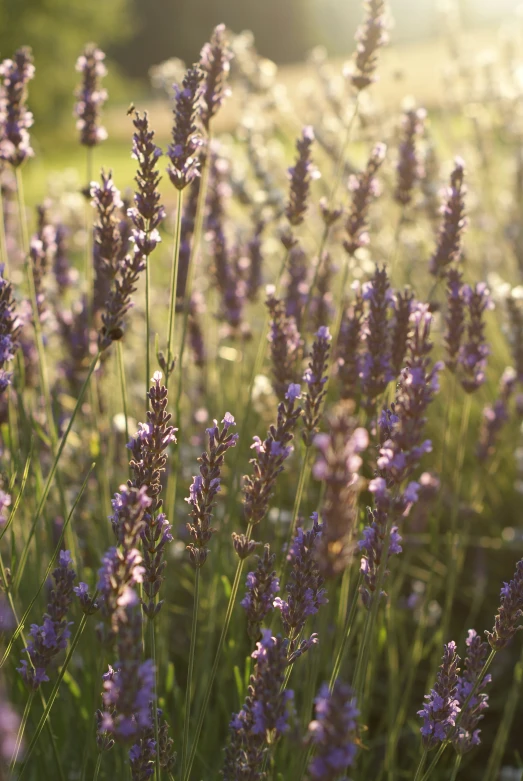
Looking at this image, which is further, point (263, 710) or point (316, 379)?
point (316, 379)

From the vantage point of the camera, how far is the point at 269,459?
1405mm

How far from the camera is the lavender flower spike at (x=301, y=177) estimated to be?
221cm

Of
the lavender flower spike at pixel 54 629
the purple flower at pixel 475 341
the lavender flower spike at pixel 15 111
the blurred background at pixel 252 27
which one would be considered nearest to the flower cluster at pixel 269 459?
the lavender flower spike at pixel 54 629

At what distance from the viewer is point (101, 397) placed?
2951 millimetres

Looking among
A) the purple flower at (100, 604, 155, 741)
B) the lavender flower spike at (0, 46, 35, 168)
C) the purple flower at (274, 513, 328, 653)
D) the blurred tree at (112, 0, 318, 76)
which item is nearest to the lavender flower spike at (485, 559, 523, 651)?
the purple flower at (274, 513, 328, 653)

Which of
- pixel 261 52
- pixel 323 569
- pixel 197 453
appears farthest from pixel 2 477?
pixel 261 52

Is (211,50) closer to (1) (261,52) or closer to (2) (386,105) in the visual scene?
(2) (386,105)

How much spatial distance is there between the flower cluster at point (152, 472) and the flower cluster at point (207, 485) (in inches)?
2.4

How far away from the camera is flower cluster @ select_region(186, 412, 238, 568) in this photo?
1404 mm

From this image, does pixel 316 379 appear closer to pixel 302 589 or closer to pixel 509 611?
pixel 302 589

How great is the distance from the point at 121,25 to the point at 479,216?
1813 centimetres

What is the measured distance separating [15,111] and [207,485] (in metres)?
1.33

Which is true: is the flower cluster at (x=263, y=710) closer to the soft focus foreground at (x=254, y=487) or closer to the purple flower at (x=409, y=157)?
the soft focus foreground at (x=254, y=487)

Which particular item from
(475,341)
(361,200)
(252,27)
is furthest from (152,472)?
(252,27)
